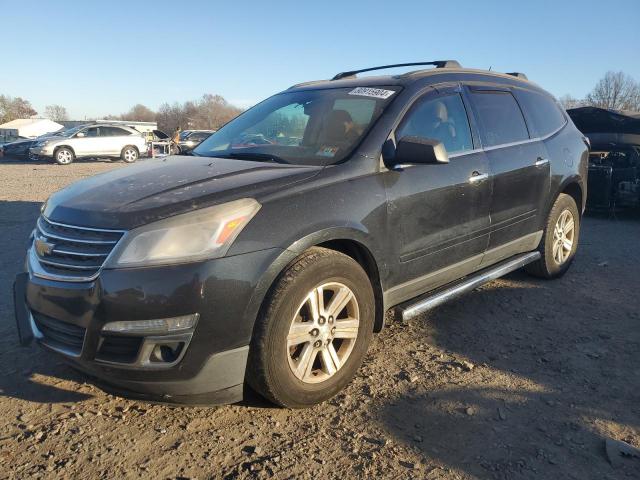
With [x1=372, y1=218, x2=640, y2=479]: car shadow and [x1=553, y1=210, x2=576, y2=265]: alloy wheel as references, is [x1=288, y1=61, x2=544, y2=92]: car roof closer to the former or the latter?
[x1=553, y1=210, x2=576, y2=265]: alloy wheel

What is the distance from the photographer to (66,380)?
309 centimetres

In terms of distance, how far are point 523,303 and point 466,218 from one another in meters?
1.28

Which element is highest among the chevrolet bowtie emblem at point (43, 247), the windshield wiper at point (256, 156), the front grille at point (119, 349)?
the windshield wiper at point (256, 156)

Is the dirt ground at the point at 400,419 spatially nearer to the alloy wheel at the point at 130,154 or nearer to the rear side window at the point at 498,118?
the rear side window at the point at 498,118

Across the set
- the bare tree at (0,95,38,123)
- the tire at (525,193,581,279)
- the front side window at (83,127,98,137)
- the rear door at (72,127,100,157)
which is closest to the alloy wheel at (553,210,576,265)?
the tire at (525,193,581,279)

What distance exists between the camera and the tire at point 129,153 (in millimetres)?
22609

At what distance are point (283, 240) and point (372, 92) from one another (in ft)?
5.04

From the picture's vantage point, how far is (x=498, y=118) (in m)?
Result: 4.20


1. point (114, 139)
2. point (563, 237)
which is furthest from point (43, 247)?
point (114, 139)

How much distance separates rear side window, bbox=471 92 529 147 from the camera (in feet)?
13.1

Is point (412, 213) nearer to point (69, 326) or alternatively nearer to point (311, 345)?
point (311, 345)

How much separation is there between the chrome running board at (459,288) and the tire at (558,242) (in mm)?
223

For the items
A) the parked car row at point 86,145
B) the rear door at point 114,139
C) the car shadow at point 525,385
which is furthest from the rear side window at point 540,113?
the rear door at point 114,139

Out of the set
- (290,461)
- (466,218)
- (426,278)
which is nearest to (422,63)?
(466,218)
